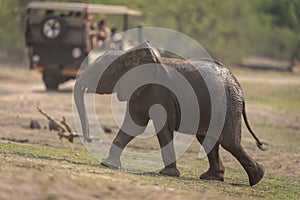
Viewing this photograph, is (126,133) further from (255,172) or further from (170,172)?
(255,172)

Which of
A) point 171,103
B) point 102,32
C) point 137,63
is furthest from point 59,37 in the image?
point 171,103

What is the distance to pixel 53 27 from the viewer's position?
73.8ft

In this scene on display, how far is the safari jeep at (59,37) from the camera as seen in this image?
73.9ft

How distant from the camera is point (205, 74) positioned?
10562 millimetres

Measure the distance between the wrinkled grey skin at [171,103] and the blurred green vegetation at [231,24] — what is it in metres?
27.0

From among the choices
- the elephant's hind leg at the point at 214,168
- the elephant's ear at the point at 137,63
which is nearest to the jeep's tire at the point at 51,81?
the elephant's ear at the point at 137,63

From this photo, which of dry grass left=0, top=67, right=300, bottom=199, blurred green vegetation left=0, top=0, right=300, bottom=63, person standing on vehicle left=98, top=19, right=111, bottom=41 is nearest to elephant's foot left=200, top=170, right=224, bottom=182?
dry grass left=0, top=67, right=300, bottom=199

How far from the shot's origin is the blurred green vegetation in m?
41.3

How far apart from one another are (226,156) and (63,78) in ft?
33.6

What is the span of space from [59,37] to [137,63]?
39.9ft

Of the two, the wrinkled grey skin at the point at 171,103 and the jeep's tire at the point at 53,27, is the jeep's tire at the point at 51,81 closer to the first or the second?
the jeep's tire at the point at 53,27

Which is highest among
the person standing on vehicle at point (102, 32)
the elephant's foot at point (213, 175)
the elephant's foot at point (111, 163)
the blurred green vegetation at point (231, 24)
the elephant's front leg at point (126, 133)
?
the elephant's front leg at point (126, 133)

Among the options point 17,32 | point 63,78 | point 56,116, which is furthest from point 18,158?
point 17,32

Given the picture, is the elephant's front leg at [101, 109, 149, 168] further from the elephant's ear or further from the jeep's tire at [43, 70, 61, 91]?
the jeep's tire at [43, 70, 61, 91]
